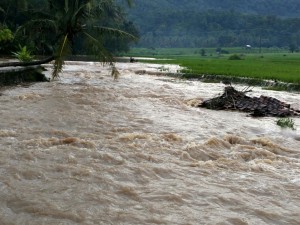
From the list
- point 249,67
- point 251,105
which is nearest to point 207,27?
point 249,67

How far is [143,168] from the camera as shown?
19.7ft

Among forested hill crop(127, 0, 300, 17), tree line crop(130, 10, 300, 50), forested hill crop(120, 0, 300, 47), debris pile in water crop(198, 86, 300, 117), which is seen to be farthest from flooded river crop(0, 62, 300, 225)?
forested hill crop(127, 0, 300, 17)

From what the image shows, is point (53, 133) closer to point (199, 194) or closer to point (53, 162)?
point (53, 162)

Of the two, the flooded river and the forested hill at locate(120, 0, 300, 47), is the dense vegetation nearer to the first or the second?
the flooded river

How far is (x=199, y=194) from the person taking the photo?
16.9 feet

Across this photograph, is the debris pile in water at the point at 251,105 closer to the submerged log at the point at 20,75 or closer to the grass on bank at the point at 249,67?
the grass on bank at the point at 249,67

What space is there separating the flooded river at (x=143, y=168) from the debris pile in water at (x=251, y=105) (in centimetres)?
77

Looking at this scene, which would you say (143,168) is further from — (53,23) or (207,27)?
(207,27)

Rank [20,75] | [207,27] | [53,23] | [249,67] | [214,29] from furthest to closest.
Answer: [207,27], [214,29], [249,67], [20,75], [53,23]

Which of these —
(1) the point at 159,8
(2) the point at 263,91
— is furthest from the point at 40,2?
(1) the point at 159,8

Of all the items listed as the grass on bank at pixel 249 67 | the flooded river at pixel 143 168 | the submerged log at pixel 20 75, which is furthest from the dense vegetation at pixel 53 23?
the grass on bank at pixel 249 67

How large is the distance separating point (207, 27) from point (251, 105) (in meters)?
117

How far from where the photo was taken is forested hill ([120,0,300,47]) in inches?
4350

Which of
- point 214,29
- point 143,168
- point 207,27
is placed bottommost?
point 143,168
